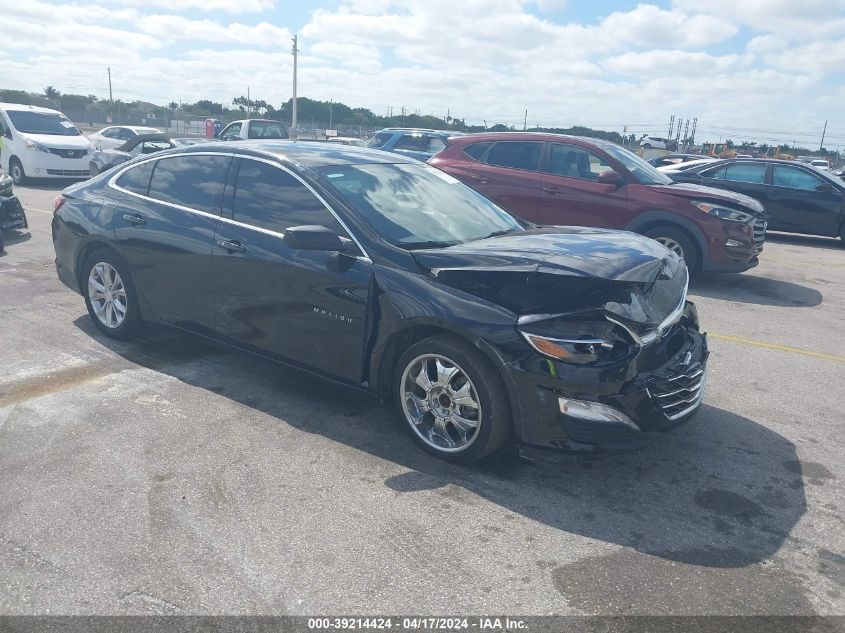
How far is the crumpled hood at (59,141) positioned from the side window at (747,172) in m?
14.9

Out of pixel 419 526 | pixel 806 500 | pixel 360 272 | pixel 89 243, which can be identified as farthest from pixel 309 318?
pixel 806 500

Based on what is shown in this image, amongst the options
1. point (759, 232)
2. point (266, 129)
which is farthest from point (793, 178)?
point (266, 129)

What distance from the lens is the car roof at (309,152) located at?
4.91m

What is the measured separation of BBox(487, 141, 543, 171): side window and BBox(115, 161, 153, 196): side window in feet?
17.9

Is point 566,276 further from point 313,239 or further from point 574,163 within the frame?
point 574,163

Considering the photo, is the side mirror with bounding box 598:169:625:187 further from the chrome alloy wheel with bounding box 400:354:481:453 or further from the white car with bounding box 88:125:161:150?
the white car with bounding box 88:125:161:150

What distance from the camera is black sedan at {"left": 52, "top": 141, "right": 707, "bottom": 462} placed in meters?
3.65

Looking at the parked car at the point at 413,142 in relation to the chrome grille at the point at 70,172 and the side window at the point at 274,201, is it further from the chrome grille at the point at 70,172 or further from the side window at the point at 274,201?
the side window at the point at 274,201

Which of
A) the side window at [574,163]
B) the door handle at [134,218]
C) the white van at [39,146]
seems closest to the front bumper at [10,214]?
the door handle at [134,218]

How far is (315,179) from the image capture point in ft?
15.1

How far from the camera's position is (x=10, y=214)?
9867 mm

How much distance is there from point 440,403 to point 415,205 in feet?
4.67

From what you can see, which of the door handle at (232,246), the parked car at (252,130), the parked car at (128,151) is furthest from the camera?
the parked car at (252,130)

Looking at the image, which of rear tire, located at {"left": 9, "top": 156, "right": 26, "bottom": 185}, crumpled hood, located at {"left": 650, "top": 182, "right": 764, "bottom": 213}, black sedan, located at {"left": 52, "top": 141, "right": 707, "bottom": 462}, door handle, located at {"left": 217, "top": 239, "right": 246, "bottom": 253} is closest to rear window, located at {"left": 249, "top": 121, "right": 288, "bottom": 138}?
rear tire, located at {"left": 9, "top": 156, "right": 26, "bottom": 185}
